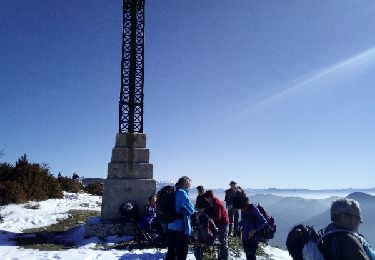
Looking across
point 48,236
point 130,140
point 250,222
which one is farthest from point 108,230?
point 250,222

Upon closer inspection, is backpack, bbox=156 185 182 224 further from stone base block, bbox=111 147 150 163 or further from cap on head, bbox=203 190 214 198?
stone base block, bbox=111 147 150 163

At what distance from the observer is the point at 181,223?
299 inches

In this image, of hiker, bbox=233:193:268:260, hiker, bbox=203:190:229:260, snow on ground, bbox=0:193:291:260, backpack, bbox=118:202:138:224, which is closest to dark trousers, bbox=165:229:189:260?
hiker, bbox=233:193:268:260

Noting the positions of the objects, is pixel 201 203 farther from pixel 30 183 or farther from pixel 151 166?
pixel 30 183

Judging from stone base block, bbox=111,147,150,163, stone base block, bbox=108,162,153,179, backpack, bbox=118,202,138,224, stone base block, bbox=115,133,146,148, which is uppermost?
stone base block, bbox=115,133,146,148

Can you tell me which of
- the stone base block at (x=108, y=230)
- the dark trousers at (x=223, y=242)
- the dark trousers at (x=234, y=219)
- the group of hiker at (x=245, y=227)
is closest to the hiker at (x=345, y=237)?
the group of hiker at (x=245, y=227)

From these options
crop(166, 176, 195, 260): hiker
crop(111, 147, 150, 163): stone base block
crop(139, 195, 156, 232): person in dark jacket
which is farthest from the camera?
crop(111, 147, 150, 163): stone base block

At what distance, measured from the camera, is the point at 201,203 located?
913cm

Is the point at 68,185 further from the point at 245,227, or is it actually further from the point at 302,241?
the point at 302,241

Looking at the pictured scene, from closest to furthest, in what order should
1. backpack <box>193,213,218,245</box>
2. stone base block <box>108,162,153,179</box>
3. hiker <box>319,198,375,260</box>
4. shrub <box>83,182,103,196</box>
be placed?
hiker <box>319,198,375,260</box> → backpack <box>193,213,218,245</box> → stone base block <box>108,162,153,179</box> → shrub <box>83,182,103,196</box>

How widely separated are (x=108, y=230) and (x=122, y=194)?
1.37 m

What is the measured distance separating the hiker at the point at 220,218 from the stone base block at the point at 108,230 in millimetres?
4253

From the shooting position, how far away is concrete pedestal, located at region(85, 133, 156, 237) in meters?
12.4

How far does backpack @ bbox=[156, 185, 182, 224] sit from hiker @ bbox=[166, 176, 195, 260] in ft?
0.26
